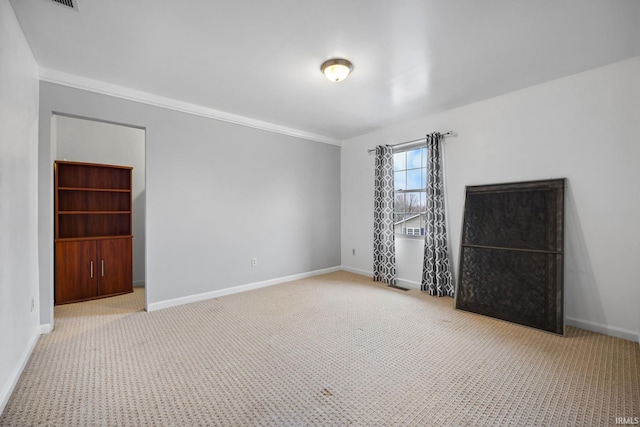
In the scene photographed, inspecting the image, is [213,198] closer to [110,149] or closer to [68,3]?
[110,149]

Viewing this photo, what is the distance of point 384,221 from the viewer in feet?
14.9

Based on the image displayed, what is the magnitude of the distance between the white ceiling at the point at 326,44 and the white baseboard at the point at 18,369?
8.08 ft

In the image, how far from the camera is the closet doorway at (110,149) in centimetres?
407

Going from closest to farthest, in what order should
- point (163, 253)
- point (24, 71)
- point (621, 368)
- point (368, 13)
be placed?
point (368, 13)
point (621, 368)
point (24, 71)
point (163, 253)

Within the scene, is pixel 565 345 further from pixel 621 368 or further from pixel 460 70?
pixel 460 70

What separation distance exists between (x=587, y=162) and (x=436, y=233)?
169cm

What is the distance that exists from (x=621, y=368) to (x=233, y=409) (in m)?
2.79

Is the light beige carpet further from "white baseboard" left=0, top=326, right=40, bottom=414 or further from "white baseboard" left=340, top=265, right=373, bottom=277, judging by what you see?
"white baseboard" left=340, top=265, right=373, bottom=277

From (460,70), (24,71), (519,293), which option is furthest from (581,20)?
(24,71)

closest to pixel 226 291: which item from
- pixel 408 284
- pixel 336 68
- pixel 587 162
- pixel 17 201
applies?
pixel 17 201

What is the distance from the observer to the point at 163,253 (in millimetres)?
3387

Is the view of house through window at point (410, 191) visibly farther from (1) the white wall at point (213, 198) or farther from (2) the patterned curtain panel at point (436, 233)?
(1) the white wall at point (213, 198)

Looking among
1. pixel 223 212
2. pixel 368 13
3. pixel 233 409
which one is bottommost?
pixel 233 409

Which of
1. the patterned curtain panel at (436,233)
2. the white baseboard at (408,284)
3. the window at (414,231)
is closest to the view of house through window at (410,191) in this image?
the window at (414,231)
